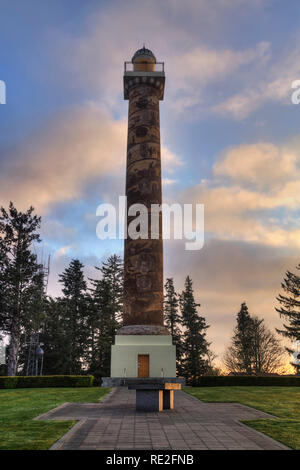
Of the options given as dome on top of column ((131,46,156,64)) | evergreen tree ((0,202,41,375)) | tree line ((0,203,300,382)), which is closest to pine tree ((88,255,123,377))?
tree line ((0,203,300,382))

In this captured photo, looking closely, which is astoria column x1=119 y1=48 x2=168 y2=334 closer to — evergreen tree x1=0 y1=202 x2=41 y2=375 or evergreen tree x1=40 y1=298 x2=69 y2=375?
evergreen tree x1=0 y1=202 x2=41 y2=375

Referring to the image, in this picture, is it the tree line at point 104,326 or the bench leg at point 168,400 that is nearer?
the bench leg at point 168,400

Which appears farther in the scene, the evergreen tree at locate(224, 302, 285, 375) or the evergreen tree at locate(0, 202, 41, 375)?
the evergreen tree at locate(224, 302, 285, 375)

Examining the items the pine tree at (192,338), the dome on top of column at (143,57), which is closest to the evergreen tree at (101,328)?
the pine tree at (192,338)

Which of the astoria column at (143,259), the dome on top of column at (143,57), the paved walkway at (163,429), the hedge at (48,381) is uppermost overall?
the dome on top of column at (143,57)

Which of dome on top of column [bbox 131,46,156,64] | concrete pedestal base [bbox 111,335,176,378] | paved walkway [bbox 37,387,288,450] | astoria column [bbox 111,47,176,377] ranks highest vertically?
dome on top of column [bbox 131,46,156,64]

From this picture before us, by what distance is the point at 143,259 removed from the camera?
2658 cm

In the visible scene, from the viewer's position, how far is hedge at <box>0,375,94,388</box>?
85.5ft

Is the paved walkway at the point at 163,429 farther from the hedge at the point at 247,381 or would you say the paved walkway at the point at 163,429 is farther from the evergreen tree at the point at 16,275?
the evergreen tree at the point at 16,275

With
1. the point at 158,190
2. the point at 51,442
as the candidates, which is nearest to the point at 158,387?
the point at 51,442

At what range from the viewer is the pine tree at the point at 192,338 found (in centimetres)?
4369

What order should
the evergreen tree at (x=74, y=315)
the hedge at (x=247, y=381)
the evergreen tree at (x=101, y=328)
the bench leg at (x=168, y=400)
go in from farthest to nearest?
the evergreen tree at (x=74, y=315) < the evergreen tree at (x=101, y=328) < the hedge at (x=247, y=381) < the bench leg at (x=168, y=400)

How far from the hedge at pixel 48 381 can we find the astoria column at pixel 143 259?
9.20ft

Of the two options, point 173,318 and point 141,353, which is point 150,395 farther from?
point 173,318
